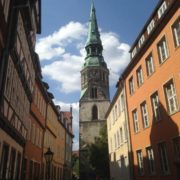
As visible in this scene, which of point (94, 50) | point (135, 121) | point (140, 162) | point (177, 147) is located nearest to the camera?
point (177, 147)

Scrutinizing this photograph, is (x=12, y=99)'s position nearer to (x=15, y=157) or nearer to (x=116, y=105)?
(x=15, y=157)

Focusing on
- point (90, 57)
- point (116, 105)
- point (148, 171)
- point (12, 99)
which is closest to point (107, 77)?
point (90, 57)

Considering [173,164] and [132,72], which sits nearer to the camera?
[173,164]

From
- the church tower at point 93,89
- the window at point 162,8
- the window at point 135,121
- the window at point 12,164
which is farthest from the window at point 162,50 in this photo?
the church tower at point 93,89

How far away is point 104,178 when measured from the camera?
46562 mm

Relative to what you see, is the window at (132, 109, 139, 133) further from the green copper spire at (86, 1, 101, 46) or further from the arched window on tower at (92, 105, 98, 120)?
the green copper spire at (86, 1, 101, 46)

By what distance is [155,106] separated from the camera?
1817cm

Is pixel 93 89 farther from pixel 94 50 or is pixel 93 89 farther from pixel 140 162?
pixel 140 162

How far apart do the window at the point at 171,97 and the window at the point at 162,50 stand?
1.72 metres

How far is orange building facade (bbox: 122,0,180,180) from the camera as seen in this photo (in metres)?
15.2

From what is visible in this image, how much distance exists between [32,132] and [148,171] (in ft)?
31.2

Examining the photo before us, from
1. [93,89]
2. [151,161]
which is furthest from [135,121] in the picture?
[93,89]

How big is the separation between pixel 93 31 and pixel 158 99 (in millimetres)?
63248

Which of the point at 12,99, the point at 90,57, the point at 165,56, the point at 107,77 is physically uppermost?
the point at 90,57
